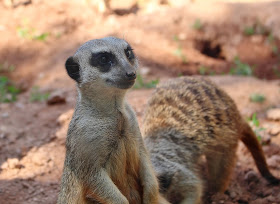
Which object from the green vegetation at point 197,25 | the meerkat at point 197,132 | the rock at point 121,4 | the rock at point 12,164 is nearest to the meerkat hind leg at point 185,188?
the meerkat at point 197,132

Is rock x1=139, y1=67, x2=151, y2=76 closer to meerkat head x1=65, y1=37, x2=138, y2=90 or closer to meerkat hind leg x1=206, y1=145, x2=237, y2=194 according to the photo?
meerkat hind leg x1=206, y1=145, x2=237, y2=194

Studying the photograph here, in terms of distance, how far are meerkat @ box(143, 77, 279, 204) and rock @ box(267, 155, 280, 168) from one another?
0.74 ft

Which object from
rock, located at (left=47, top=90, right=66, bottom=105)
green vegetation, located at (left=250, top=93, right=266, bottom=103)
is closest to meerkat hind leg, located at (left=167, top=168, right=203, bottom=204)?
green vegetation, located at (left=250, top=93, right=266, bottom=103)

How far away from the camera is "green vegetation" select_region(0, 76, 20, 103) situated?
4795 millimetres

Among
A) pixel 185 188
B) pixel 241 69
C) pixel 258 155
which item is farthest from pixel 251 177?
pixel 241 69

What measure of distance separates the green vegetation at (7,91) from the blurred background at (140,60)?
0.01m

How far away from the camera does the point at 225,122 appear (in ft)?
10.7

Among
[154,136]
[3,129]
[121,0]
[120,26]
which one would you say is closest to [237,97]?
[154,136]

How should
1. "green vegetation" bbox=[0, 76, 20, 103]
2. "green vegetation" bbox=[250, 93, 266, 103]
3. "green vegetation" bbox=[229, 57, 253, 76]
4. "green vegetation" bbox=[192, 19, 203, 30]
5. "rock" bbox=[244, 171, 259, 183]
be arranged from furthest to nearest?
"green vegetation" bbox=[192, 19, 203, 30] < "green vegetation" bbox=[229, 57, 253, 76] < "green vegetation" bbox=[0, 76, 20, 103] < "green vegetation" bbox=[250, 93, 266, 103] < "rock" bbox=[244, 171, 259, 183]

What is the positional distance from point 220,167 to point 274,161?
540mm

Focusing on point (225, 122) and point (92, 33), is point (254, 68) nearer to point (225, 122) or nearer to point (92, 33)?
point (92, 33)

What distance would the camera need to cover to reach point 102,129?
229cm

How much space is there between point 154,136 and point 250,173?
0.86 metres

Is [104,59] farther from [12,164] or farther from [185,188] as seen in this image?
[12,164]
